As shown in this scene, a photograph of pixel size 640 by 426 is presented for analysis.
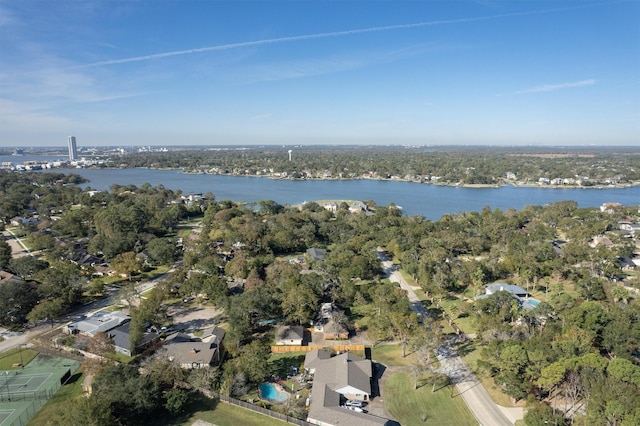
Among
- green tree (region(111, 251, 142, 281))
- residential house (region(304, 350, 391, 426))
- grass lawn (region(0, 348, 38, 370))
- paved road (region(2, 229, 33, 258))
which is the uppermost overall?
green tree (region(111, 251, 142, 281))

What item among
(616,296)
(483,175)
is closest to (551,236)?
(616,296)

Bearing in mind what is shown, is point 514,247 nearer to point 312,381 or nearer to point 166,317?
point 312,381

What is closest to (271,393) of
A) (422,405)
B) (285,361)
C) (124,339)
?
(285,361)

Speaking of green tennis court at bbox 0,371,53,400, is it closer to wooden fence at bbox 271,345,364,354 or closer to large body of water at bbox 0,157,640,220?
wooden fence at bbox 271,345,364,354

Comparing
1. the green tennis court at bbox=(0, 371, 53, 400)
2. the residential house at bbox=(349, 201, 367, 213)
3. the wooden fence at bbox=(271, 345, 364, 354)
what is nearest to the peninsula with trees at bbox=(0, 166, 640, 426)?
the wooden fence at bbox=(271, 345, 364, 354)

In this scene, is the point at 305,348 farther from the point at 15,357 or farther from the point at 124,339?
the point at 15,357

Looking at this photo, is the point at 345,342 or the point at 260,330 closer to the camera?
the point at 345,342

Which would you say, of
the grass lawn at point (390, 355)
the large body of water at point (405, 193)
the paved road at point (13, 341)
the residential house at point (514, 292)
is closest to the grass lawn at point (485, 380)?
the grass lawn at point (390, 355)

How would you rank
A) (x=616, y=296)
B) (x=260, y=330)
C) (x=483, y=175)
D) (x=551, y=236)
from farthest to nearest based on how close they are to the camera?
(x=483, y=175) → (x=551, y=236) → (x=616, y=296) → (x=260, y=330)
